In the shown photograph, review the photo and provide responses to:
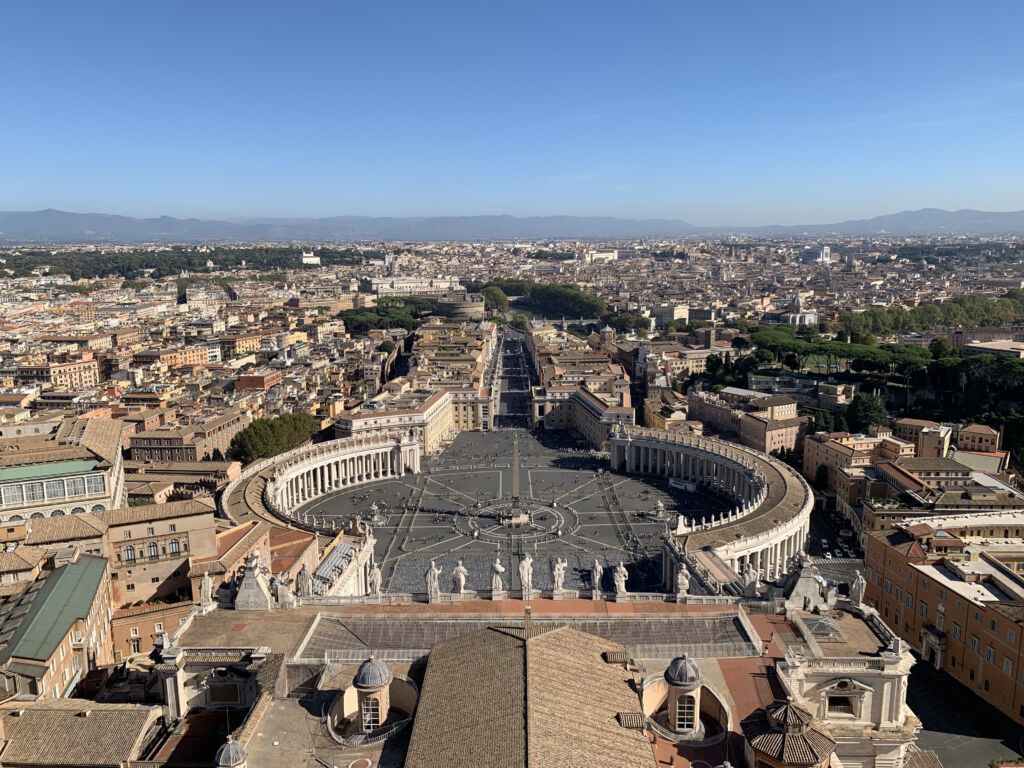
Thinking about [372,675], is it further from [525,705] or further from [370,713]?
[525,705]

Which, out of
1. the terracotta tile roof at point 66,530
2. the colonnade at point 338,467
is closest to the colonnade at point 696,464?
the colonnade at point 338,467

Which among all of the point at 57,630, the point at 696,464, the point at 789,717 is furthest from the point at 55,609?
the point at 696,464

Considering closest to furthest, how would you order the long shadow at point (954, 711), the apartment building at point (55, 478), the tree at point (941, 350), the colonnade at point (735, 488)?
1. the long shadow at point (954, 711)
2. the apartment building at point (55, 478)
3. the colonnade at point (735, 488)
4. the tree at point (941, 350)

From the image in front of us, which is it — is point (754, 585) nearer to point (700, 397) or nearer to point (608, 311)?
point (700, 397)

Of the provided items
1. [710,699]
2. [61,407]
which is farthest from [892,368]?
[61,407]

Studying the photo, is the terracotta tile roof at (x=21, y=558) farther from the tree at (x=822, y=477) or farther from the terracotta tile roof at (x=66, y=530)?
the tree at (x=822, y=477)

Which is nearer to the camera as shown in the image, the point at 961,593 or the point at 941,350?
the point at 961,593

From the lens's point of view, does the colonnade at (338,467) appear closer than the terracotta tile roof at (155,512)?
No
